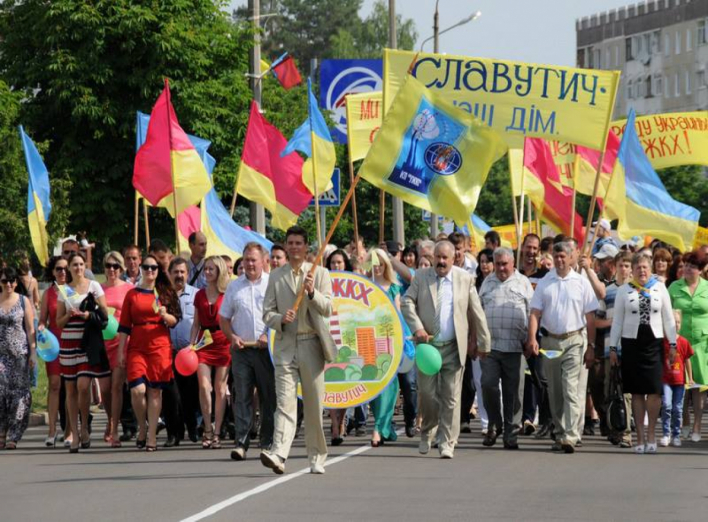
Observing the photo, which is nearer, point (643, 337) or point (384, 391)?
point (643, 337)

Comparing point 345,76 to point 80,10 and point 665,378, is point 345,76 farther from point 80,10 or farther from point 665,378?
point 665,378

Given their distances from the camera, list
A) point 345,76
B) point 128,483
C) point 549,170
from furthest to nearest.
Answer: point 345,76 < point 549,170 < point 128,483

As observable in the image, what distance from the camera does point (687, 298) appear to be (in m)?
16.4

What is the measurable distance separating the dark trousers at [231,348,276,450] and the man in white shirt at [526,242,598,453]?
7.89ft

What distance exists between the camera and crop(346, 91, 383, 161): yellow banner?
2130 centimetres

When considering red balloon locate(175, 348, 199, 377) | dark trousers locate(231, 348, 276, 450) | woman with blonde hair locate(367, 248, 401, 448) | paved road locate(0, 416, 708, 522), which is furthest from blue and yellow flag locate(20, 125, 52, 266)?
dark trousers locate(231, 348, 276, 450)

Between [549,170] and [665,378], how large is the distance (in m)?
6.77

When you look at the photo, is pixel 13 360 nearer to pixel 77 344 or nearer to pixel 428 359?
pixel 77 344

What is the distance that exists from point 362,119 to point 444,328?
24.4 feet

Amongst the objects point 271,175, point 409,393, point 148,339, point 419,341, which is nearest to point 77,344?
point 148,339

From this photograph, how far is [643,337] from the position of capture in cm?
1508

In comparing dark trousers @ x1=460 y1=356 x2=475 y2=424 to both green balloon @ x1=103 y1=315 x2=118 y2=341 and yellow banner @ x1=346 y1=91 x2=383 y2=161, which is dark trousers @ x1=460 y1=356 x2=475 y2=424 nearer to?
green balloon @ x1=103 y1=315 x2=118 y2=341

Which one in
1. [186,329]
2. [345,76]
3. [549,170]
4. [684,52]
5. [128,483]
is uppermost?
[684,52]

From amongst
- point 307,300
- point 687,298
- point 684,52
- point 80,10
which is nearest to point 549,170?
point 687,298
